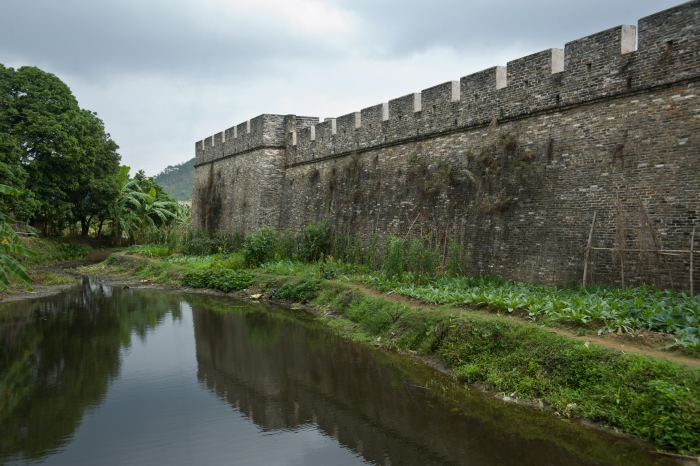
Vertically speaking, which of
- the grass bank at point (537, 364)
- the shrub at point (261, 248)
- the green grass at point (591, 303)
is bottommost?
the grass bank at point (537, 364)

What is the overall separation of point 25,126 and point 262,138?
9799mm

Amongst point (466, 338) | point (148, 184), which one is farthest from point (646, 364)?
point (148, 184)

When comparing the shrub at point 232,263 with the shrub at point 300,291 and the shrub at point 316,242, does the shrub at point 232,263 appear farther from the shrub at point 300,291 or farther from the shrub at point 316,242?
the shrub at point 300,291

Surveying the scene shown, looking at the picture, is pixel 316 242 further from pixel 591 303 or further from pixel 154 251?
pixel 591 303

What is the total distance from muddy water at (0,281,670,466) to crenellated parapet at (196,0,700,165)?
5.74 metres

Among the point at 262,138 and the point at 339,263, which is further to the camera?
the point at 262,138

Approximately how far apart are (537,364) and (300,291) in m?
7.90

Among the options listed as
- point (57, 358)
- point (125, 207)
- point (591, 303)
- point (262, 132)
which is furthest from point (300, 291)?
point (125, 207)

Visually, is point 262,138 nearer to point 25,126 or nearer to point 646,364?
point 25,126

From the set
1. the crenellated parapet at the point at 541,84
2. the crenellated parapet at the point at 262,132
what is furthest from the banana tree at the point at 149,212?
the crenellated parapet at the point at 541,84

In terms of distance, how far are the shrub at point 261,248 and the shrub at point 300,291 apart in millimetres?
3022

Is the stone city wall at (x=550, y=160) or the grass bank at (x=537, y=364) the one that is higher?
the stone city wall at (x=550, y=160)

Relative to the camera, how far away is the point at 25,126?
21953 millimetres

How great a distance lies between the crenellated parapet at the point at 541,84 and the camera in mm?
8633
